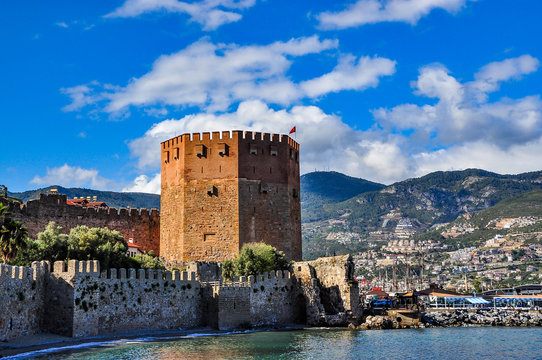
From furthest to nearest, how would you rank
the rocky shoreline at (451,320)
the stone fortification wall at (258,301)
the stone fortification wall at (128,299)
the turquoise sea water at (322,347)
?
the rocky shoreline at (451,320) → the stone fortification wall at (258,301) → the stone fortification wall at (128,299) → the turquoise sea water at (322,347)

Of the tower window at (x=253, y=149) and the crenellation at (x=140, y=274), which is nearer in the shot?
the crenellation at (x=140, y=274)

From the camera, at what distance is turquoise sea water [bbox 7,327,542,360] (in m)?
23.9

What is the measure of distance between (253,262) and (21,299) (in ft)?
49.4

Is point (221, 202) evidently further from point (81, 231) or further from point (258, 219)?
point (81, 231)

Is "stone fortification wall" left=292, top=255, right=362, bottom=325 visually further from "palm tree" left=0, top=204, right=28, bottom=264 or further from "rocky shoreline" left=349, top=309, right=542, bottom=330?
"palm tree" left=0, top=204, right=28, bottom=264

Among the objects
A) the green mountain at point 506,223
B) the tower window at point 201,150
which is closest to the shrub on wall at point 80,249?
the tower window at point 201,150

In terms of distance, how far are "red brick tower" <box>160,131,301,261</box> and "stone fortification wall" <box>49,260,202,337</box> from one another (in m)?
7.22

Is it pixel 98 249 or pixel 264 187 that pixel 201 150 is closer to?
pixel 264 187

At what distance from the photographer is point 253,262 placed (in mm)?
35906

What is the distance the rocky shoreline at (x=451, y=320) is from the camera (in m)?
36.8

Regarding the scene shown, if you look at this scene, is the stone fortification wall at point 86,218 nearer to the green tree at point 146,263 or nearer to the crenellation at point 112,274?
the green tree at point 146,263

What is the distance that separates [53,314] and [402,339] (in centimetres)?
1670

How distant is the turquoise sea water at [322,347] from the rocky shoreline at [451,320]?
1.71 meters

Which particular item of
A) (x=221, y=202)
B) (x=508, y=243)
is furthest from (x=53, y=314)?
(x=508, y=243)
